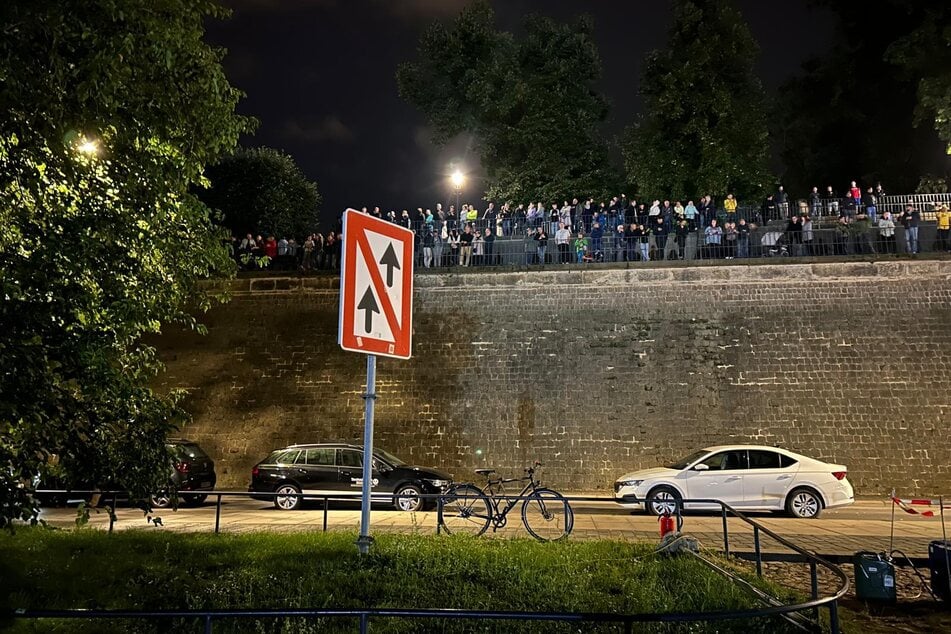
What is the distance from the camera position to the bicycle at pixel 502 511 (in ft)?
30.2

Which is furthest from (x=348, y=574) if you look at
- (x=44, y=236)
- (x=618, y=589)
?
(x=44, y=236)

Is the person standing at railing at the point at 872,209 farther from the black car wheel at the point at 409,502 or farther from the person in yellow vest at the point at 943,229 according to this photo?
the black car wheel at the point at 409,502

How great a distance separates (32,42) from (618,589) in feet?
23.4

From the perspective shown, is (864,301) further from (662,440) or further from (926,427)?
(662,440)

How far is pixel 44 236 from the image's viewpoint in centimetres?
584

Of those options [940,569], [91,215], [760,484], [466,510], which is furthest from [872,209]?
[91,215]

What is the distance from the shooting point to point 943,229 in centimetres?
1830

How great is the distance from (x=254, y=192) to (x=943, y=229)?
27239 mm

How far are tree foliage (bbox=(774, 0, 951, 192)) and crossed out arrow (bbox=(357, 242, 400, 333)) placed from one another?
83.7ft

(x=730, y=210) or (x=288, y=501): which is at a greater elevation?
(x=730, y=210)

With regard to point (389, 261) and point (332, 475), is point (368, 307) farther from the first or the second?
point (332, 475)

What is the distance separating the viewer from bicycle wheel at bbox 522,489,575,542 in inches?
360

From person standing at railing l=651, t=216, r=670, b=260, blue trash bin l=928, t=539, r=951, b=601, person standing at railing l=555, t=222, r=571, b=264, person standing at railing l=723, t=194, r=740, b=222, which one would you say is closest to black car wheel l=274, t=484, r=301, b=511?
person standing at railing l=555, t=222, r=571, b=264

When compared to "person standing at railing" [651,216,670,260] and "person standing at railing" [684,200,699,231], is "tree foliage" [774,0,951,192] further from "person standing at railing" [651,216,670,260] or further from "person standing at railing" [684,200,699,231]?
"person standing at railing" [651,216,670,260]
